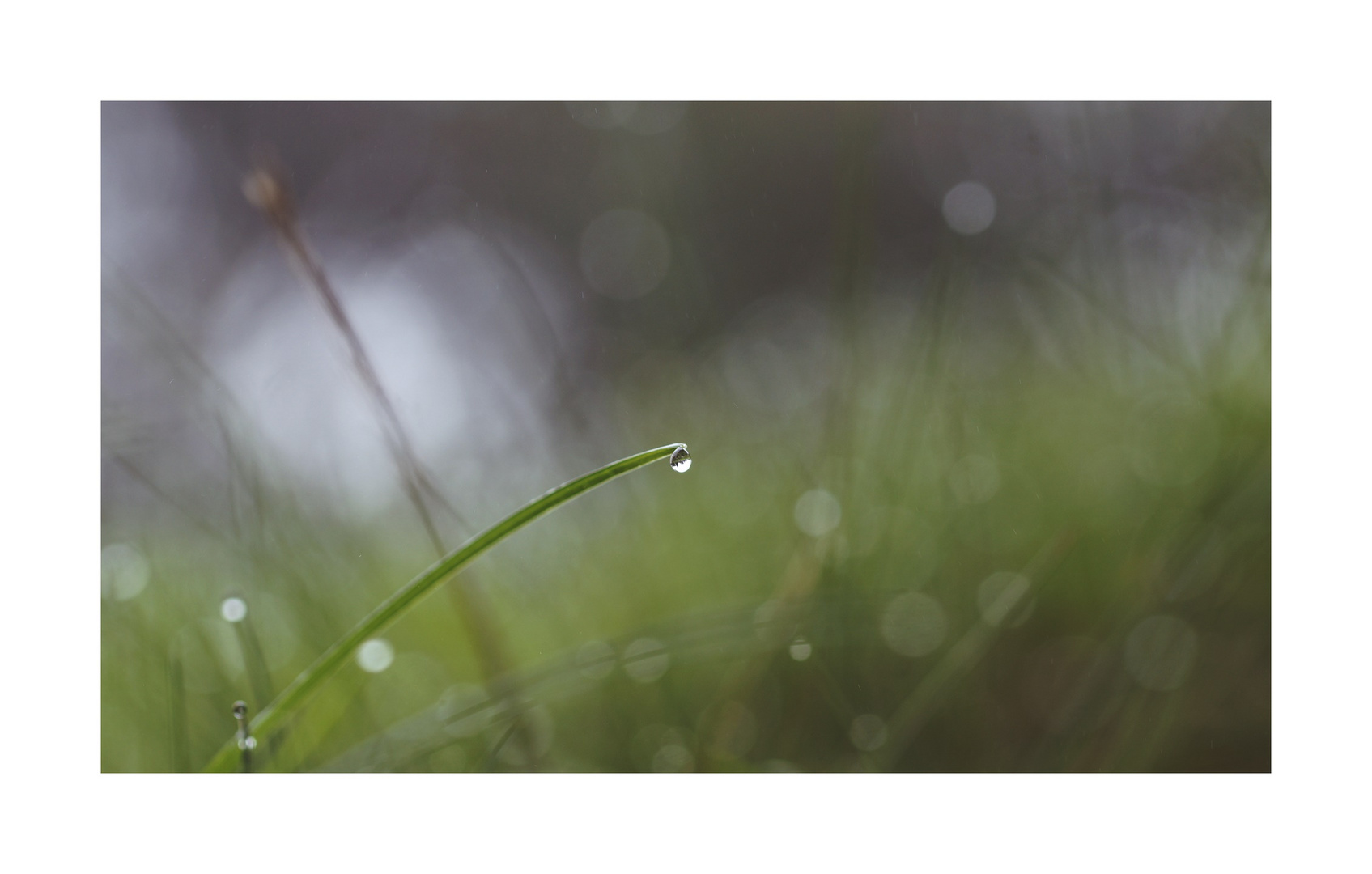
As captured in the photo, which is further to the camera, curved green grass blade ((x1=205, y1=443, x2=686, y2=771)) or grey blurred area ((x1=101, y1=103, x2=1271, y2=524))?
grey blurred area ((x1=101, y1=103, x2=1271, y2=524))

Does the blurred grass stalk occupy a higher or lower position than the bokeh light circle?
higher

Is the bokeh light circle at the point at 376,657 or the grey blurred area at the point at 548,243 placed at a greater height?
the grey blurred area at the point at 548,243

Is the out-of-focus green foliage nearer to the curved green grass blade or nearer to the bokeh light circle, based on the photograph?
the bokeh light circle

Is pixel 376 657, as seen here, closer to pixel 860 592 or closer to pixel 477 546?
pixel 477 546

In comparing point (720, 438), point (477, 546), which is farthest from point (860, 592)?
point (477, 546)

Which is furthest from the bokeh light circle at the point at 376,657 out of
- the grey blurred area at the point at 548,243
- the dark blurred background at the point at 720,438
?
the grey blurred area at the point at 548,243

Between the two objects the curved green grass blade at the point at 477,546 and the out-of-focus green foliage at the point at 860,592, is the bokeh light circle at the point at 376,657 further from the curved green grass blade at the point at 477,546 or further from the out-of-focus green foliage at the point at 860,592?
the curved green grass blade at the point at 477,546

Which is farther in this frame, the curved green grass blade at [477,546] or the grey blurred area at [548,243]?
the grey blurred area at [548,243]

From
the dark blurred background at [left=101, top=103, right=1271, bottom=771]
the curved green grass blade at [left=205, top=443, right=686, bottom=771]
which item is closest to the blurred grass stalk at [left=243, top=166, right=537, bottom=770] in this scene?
the dark blurred background at [left=101, top=103, right=1271, bottom=771]
